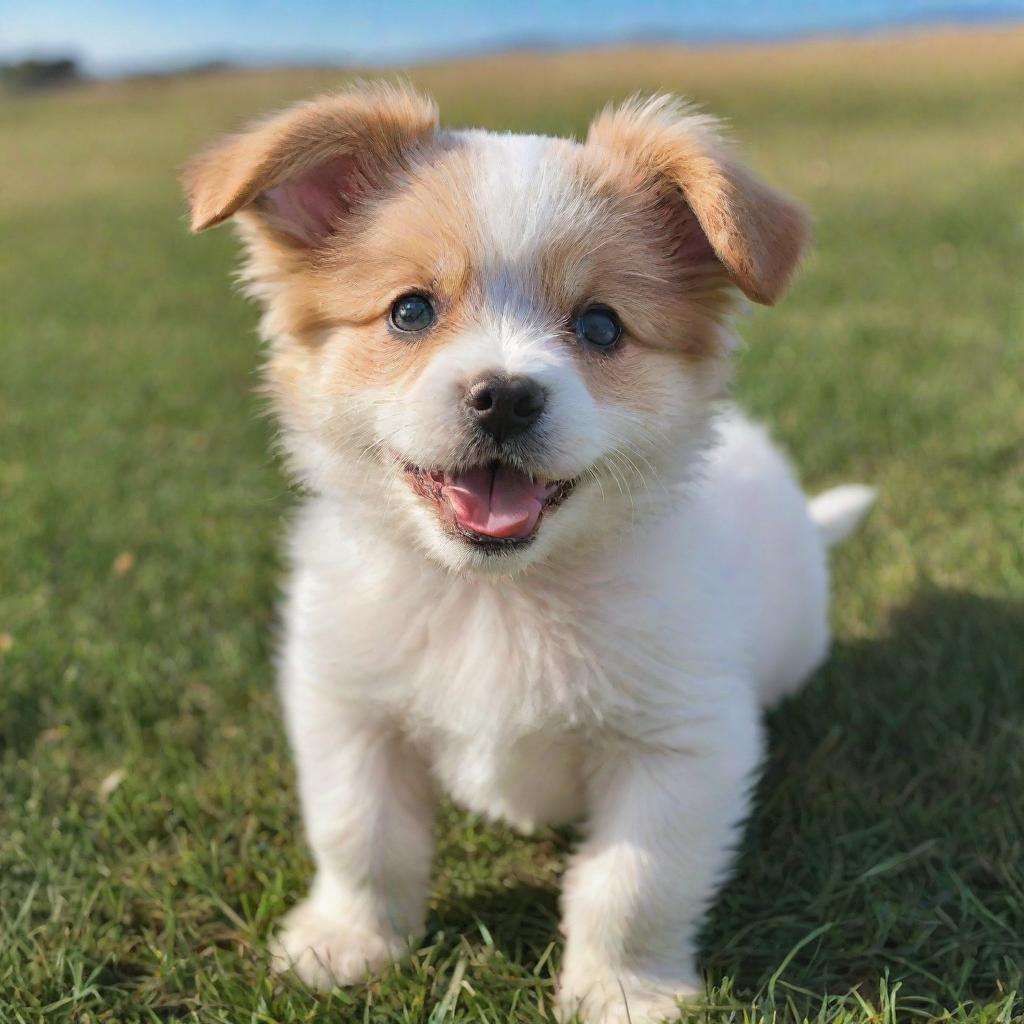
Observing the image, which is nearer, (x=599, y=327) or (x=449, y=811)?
(x=599, y=327)

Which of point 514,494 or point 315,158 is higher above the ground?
point 315,158

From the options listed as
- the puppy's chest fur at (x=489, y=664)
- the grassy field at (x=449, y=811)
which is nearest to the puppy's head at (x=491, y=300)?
the puppy's chest fur at (x=489, y=664)

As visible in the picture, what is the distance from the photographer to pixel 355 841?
247 centimetres

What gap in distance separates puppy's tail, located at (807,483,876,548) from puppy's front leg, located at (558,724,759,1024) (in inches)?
63.5

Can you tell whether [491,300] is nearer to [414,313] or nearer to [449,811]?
[414,313]

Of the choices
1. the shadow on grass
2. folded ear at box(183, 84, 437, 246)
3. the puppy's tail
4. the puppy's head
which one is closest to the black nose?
the puppy's head

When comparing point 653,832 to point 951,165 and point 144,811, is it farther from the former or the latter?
point 951,165

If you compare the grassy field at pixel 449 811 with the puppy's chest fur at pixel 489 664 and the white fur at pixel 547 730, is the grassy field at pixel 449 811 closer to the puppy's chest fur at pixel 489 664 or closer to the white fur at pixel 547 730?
the white fur at pixel 547 730

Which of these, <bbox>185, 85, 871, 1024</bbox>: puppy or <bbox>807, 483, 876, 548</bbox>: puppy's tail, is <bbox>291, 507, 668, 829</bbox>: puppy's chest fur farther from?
<bbox>807, 483, 876, 548</bbox>: puppy's tail

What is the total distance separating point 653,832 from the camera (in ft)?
7.56

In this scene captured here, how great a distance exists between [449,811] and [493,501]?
1.12m

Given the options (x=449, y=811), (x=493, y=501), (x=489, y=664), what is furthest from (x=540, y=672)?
(x=449, y=811)

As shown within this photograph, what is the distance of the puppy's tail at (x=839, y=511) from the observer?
386 cm

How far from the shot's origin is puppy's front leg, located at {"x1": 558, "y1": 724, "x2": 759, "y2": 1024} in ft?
7.57
